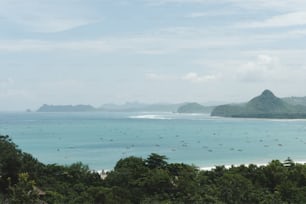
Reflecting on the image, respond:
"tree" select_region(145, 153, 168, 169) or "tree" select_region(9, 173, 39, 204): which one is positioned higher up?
"tree" select_region(9, 173, 39, 204)

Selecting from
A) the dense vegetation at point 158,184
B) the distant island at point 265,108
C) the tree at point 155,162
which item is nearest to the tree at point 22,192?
the dense vegetation at point 158,184

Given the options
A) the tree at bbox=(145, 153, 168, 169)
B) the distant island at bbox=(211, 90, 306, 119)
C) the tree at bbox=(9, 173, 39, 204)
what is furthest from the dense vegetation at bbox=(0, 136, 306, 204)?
the distant island at bbox=(211, 90, 306, 119)

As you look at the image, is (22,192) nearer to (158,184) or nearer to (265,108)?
(158,184)

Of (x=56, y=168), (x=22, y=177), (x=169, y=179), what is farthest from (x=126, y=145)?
(x=22, y=177)

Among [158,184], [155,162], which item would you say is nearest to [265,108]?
[155,162]

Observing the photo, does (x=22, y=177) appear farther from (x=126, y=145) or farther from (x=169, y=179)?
(x=126, y=145)

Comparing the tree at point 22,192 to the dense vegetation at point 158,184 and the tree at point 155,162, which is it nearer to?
the dense vegetation at point 158,184

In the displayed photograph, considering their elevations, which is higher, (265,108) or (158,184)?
(265,108)

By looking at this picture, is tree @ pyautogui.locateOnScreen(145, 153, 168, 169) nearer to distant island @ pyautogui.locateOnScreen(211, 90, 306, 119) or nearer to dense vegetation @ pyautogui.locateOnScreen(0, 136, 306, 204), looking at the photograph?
dense vegetation @ pyautogui.locateOnScreen(0, 136, 306, 204)
